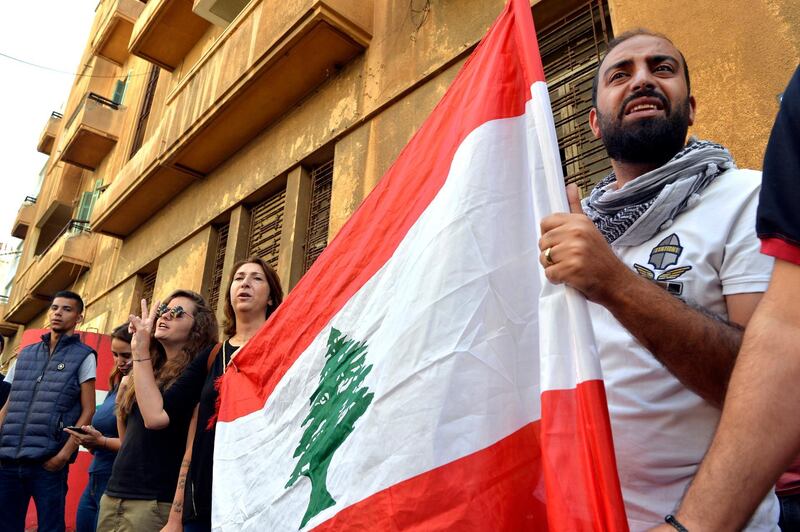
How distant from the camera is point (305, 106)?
21.2 feet

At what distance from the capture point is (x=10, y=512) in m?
3.84

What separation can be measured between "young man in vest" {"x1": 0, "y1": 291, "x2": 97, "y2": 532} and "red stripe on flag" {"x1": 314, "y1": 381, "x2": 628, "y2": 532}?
11.3ft

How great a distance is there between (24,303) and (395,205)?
58.9 ft

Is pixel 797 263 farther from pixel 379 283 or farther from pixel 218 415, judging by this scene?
pixel 218 415

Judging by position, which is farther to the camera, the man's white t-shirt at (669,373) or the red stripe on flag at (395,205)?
the red stripe on flag at (395,205)

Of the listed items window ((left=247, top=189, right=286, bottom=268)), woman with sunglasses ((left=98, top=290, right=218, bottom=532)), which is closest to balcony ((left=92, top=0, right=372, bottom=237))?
window ((left=247, top=189, right=286, bottom=268))

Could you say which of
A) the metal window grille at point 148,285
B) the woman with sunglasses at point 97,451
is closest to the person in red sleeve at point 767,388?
the woman with sunglasses at point 97,451

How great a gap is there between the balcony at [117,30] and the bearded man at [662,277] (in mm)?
15209

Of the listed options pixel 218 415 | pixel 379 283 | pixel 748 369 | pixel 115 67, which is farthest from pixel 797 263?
pixel 115 67

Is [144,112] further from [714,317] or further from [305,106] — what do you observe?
[714,317]

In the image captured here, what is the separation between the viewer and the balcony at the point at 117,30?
45.4ft

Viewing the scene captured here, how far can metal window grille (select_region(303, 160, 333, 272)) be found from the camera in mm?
5820

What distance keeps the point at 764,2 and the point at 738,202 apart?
7.55 feet

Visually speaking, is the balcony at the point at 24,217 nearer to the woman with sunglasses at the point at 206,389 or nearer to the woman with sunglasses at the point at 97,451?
the woman with sunglasses at the point at 97,451
